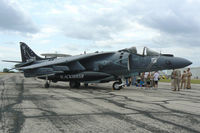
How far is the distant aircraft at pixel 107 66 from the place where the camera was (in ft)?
38.7

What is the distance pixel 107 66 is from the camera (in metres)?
12.9

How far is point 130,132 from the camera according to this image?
3.53 m

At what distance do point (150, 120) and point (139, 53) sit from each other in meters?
8.19

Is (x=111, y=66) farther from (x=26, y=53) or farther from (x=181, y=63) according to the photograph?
(x=26, y=53)

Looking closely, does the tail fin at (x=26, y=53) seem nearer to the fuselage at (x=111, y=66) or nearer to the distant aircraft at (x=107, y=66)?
the distant aircraft at (x=107, y=66)

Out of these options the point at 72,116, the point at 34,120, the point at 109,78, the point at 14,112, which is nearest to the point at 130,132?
the point at 72,116

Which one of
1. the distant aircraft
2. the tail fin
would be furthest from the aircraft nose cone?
the tail fin

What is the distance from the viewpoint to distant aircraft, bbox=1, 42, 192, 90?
11781 millimetres

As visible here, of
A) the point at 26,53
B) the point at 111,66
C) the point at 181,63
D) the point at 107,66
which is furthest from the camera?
the point at 26,53

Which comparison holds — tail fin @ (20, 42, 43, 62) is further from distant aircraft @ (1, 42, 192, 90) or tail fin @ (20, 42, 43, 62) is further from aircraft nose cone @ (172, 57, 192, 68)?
aircraft nose cone @ (172, 57, 192, 68)

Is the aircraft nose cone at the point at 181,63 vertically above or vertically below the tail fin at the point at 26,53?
below

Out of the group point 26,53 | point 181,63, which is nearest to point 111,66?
point 181,63

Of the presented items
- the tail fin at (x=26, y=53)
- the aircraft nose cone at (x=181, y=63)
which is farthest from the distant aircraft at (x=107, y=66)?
the tail fin at (x=26, y=53)

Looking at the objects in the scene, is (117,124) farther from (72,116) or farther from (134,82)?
(134,82)
